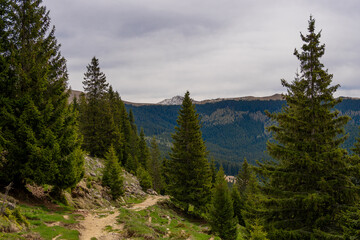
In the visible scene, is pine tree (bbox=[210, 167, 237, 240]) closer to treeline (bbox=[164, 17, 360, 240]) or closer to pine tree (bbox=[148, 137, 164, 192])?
treeline (bbox=[164, 17, 360, 240])

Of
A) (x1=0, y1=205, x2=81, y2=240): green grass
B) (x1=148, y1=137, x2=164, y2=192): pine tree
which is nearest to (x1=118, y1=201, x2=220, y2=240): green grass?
(x1=0, y1=205, x2=81, y2=240): green grass

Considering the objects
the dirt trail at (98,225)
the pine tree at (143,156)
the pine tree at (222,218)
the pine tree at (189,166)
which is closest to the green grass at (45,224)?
the dirt trail at (98,225)

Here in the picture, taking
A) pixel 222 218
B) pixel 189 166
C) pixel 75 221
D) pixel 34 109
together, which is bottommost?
pixel 222 218

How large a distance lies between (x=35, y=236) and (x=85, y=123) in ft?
Result: 113

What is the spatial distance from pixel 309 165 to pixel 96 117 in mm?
38642

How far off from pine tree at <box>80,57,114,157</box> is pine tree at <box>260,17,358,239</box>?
35670 millimetres

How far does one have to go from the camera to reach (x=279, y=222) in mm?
12844

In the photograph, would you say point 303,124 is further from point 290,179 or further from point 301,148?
point 290,179

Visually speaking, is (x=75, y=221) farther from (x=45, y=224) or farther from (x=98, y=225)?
(x=45, y=224)

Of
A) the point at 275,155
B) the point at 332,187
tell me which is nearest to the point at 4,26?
the point at 275,155

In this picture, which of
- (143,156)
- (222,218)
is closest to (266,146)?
(222,218)

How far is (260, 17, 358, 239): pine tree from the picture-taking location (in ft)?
38.5

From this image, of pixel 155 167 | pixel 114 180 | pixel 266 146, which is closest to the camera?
pixel 266 146

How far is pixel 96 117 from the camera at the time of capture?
42.8 metres
